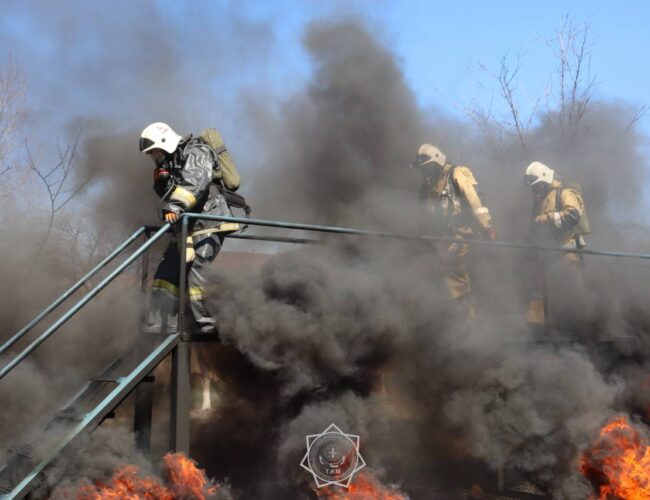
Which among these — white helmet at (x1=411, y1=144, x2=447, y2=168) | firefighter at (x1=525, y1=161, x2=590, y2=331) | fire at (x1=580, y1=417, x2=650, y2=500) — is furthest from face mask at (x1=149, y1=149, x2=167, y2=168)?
fire at (x1=580, y1=417, x2=650, y2=500)

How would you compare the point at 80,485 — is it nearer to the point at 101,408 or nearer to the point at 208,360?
the point at 101,408

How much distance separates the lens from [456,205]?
683 cm

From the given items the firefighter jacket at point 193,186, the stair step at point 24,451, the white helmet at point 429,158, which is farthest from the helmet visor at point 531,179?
the stair step at point 24,451

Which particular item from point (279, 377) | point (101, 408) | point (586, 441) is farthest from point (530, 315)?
point (101, 408)

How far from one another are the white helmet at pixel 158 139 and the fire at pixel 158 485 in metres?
2.27

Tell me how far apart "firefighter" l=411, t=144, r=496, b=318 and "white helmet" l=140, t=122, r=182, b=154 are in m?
2.57

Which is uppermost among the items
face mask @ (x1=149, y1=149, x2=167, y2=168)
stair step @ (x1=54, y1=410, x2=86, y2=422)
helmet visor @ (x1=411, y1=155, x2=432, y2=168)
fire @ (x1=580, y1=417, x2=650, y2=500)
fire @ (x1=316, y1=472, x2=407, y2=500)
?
helmet visor @ (x1=411, y1=155, x2=432, y2=168)

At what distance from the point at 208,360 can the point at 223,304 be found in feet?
2.91

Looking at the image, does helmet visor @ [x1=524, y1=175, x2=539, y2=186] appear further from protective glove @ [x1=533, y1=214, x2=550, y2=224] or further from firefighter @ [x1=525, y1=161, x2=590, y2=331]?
protective glove @ [x1=533, y1=214, x2=550, y2=224]

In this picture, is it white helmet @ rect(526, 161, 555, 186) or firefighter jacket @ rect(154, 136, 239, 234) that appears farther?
white helmet @ rect(526, 161, 555, 186)

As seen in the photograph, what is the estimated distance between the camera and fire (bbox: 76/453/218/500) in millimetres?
4254

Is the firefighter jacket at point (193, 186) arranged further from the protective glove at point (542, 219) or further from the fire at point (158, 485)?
the protective glove at point (542, 219)

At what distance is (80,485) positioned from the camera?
4.16 meters

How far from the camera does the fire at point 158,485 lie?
4.25 metres
